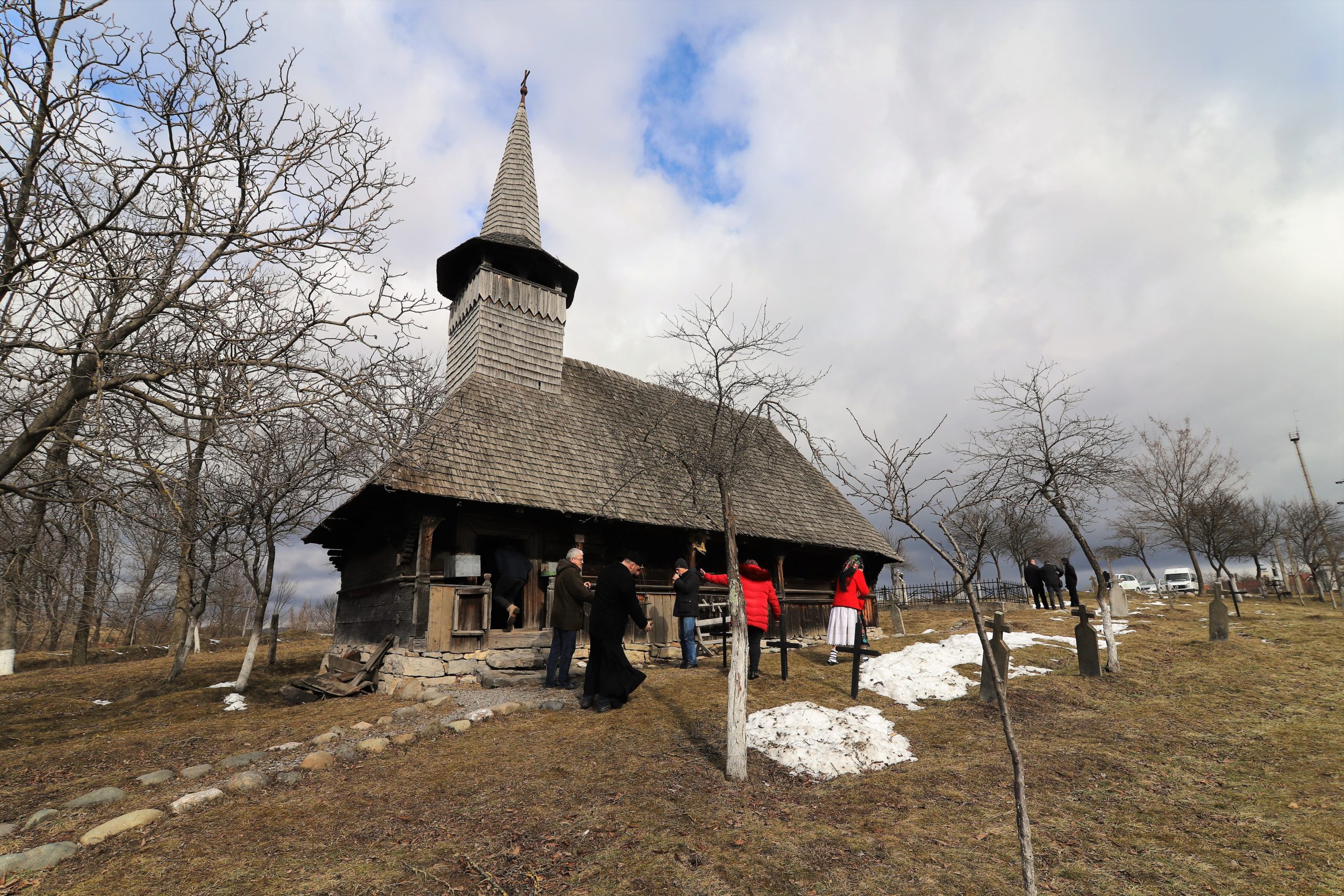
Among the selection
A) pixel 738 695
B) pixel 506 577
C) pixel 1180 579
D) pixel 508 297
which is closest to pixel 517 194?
pixel 508 297

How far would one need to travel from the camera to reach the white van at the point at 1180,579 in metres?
38.1

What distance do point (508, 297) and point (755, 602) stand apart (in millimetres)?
9969

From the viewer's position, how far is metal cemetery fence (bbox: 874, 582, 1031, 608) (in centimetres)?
2973

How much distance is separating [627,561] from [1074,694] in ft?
20.6

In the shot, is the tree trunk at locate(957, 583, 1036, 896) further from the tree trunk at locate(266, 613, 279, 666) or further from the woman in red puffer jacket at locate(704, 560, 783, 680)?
the tree trunk at locate(266, 613, 279, 666)

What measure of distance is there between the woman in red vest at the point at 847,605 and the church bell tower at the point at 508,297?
8.59 meters

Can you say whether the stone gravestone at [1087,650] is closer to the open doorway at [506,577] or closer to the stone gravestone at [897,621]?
the stone gravestone at [897,621]

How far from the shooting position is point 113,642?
2597cm

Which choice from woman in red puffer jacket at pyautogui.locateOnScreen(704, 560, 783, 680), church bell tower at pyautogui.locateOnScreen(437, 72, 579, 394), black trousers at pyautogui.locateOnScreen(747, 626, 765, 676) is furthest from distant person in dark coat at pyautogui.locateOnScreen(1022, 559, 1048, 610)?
church bell tower at pyautogui.locateOnScreen(437, 72, 579, 394)

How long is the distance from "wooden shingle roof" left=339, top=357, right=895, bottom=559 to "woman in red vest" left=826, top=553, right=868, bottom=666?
7.49 feet

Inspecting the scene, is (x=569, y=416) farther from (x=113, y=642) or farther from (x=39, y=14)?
(x=113, y=642)

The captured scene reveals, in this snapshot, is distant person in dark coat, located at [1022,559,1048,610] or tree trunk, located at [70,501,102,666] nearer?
tree trunk, located at [70,501,102,666]

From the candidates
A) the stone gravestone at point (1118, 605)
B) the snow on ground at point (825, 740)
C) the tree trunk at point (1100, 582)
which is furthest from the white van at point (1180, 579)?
the snow on ground at point (825, 740)

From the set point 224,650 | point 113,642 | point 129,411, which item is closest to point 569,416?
point 129,411
